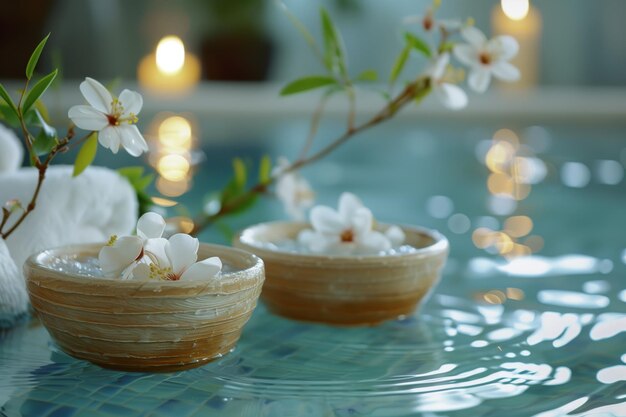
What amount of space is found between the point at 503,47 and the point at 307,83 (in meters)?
0.28

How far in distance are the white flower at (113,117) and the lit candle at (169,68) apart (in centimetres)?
586

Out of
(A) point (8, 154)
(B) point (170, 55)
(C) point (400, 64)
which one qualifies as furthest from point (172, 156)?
(B) point (170, 55)

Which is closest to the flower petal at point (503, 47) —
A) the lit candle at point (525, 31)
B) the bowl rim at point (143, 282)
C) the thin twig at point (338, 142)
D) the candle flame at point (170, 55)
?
the thin twig at point (338, 142)

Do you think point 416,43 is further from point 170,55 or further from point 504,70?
point 170,55

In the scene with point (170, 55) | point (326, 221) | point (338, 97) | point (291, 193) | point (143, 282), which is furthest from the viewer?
point (170, 55)

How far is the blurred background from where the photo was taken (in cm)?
352

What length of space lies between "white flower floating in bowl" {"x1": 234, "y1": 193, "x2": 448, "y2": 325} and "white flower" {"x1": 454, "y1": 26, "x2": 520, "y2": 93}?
24 cm

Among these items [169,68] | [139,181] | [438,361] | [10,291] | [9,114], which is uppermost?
[169,68]

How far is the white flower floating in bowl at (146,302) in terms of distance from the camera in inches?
32.5

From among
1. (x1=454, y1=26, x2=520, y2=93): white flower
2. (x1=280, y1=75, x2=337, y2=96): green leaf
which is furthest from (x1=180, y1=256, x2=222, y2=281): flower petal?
(x1=454, y1=26, x2=520, y2=93): white flower

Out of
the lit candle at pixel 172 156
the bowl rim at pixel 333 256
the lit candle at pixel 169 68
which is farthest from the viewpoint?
the lit candle at pixel 169 68

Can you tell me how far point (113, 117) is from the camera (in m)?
0.93

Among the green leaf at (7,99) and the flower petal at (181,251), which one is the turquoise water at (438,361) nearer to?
the flower petal at (181,251)

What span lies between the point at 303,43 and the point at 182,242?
6208 millimetres
